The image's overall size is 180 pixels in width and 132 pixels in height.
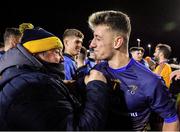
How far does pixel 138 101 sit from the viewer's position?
2.89 metres

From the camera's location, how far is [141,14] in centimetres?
3866

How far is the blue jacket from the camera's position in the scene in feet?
6.93

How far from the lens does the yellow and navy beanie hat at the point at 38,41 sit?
8.07 ft

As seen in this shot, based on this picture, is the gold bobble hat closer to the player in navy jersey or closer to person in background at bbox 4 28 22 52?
the player in navy jersey

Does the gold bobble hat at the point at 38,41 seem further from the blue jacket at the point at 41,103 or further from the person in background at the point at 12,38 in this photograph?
the person in background at the point at 12,38

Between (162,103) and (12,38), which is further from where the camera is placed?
(12,38)

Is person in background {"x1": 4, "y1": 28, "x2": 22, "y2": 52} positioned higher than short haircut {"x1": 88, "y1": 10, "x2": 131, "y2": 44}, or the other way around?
short haircut {"x1": 88, "y1": 10, "x2": 131, "y2": 44}

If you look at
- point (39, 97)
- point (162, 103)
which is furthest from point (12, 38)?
point (39, 97)

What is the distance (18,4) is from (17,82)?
30.0 metres

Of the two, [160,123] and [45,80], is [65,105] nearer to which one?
[45,80]

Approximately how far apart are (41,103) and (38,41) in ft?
1.81

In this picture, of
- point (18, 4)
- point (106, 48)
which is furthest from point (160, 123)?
point (18, 4)

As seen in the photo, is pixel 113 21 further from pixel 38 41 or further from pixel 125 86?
pixel 38 41

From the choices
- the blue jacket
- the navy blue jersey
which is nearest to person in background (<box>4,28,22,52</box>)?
the navy blue jersey
